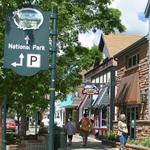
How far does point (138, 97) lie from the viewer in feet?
97.4

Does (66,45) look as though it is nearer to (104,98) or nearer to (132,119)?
(132,119)

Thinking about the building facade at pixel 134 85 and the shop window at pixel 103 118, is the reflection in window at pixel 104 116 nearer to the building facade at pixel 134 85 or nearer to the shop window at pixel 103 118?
the shop window at pixel 103 118

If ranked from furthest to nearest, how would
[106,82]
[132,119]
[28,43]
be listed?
1. [106,82]
2. [132,119]
3. [28,43]

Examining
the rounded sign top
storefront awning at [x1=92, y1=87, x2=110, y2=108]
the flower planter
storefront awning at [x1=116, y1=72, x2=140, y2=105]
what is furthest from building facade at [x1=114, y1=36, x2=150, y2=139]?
the rounded sign top

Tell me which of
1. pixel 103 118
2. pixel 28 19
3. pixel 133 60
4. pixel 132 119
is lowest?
pixel 132 119

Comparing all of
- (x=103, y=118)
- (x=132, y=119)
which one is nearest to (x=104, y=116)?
(x=103, y=118)

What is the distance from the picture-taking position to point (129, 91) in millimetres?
31234

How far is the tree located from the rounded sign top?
5145 millimetres

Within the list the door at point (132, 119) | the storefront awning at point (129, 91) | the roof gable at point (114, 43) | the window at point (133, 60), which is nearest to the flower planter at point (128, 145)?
the door at point (132, 119)

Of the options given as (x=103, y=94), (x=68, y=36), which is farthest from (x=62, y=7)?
(x=103, y=94)

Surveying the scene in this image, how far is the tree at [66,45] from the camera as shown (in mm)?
18844

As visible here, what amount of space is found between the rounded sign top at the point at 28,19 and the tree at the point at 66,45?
514 centimetres

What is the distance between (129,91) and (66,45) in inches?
317

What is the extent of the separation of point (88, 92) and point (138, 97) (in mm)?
6081
